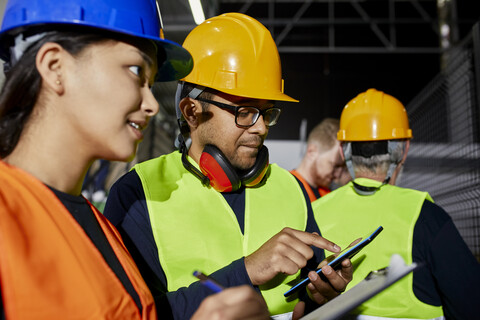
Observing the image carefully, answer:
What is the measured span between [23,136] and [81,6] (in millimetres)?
374

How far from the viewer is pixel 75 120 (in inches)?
39.8

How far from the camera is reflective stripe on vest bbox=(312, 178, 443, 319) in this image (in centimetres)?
205

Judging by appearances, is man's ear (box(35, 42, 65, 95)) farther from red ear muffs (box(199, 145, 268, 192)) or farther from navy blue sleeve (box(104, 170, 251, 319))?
red ear muffs (box(199, 145, 268, 192))

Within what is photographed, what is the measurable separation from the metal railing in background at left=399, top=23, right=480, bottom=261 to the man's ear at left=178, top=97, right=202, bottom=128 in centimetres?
245

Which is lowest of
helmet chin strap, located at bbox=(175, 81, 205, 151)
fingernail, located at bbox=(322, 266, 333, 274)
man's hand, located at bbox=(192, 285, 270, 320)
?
fingernail, located at bbox=(322, 266, 333, 274)

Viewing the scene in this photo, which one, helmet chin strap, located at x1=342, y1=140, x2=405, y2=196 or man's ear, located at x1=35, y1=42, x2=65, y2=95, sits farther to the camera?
helmet chin strap, located at x1=342, y1=140, x2=405, y2=196

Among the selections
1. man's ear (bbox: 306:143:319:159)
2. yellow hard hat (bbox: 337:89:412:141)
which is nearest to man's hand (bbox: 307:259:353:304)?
yellow hard hat (bbox: 337:89:412:141)

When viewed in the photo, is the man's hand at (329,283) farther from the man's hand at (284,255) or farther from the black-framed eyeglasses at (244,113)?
the black-framed eyeglasses at (244,113)

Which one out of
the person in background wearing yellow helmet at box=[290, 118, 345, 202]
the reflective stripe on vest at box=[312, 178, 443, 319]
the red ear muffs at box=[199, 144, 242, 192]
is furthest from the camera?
the person in background wearing yellow helmet at box=[290, 118, 345, 202]

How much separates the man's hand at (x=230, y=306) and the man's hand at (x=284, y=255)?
19.3 inches

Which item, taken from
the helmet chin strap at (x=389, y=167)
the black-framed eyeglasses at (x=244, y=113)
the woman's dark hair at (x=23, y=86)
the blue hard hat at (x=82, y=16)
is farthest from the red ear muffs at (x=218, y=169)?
the helmet chin strap at (x=389, y=167)

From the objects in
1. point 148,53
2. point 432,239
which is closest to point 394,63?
point 432,239

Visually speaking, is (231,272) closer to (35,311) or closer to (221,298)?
(221,298)

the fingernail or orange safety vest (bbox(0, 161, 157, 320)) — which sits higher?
orange safety vest (bbox(0, 161, 157, 320))
